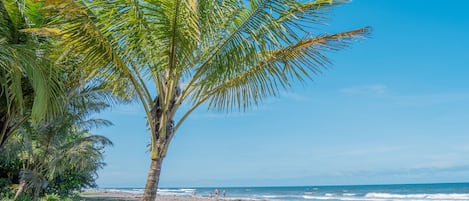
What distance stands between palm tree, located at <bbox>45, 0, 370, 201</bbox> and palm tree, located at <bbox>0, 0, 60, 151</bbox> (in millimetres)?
799

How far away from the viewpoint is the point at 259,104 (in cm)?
552

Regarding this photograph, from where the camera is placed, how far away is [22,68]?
17.0 feet

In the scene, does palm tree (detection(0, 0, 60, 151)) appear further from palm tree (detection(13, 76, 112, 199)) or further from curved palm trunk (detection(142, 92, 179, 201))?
palm tree (detection(13, 76, 112, 199))

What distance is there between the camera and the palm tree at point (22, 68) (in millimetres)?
5203

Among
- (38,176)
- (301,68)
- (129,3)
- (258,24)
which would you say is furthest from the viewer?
(38,176)

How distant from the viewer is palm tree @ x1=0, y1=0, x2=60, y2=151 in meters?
5.20

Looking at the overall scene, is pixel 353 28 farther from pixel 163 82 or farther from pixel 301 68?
pixel 163 82

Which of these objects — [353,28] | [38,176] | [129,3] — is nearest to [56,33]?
[129,3]

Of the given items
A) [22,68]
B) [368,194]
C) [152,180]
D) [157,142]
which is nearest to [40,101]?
[22,68]

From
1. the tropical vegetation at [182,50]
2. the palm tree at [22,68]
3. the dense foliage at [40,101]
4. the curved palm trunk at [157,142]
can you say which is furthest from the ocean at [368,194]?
the curved palm trunk at [157,142]

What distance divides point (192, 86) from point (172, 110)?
52cm

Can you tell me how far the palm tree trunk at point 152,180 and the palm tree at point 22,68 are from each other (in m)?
1.82

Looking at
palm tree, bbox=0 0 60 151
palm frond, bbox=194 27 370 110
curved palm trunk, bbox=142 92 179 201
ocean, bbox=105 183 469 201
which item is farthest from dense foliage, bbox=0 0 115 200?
ocean, bbox=105 183 469 201

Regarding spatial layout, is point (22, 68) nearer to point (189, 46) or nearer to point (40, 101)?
point (40, 101)
